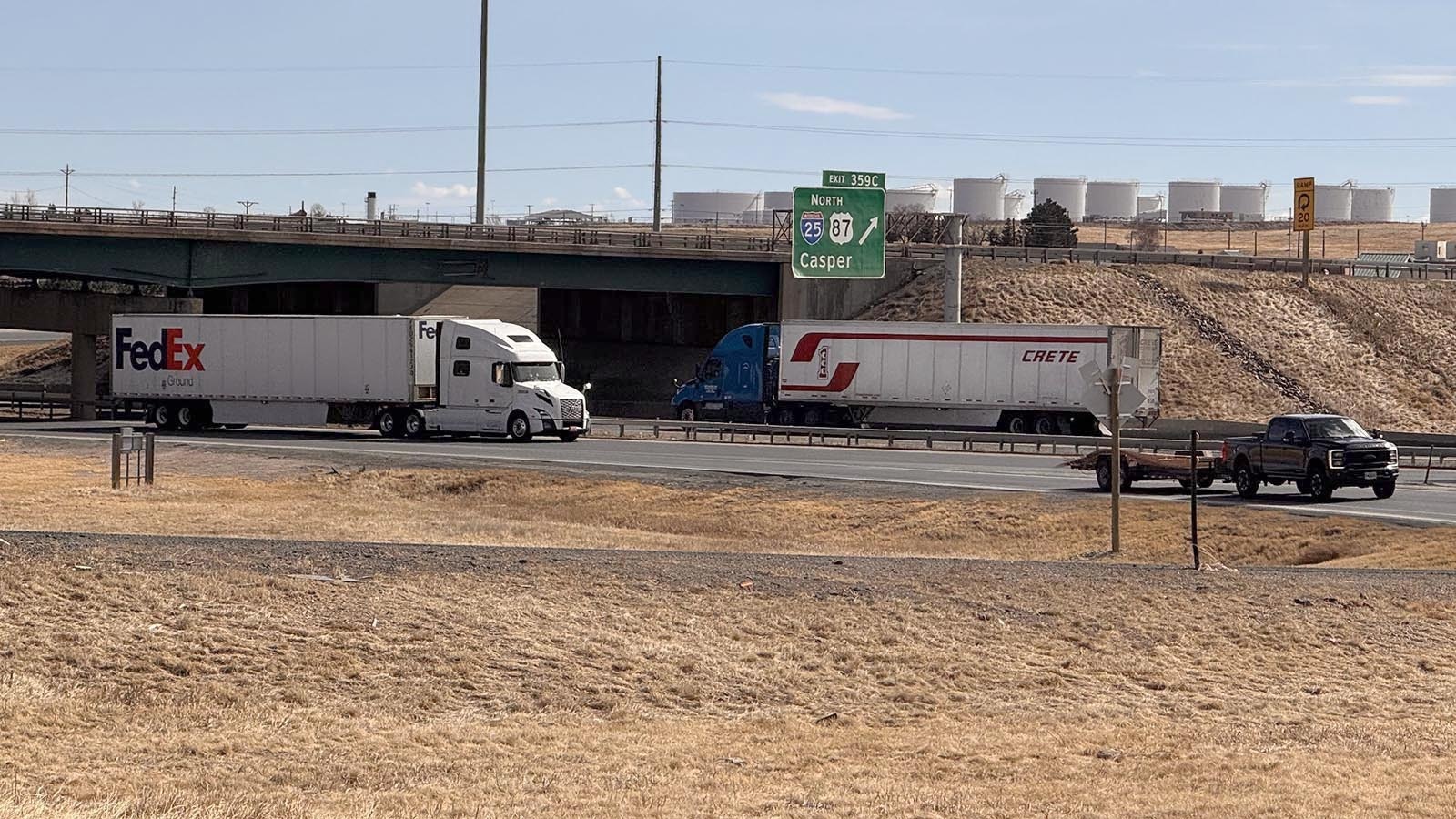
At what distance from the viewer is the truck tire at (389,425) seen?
53.6 meters

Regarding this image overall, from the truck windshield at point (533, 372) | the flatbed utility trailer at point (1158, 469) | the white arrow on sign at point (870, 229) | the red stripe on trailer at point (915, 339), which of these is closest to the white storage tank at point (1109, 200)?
the white arrow on sign at point (870, 229)

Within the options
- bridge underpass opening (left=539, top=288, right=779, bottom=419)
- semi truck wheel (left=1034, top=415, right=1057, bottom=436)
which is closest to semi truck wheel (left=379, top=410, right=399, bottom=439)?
semi truck wheel (left=1034, top=415, right=1057, bottom=436)

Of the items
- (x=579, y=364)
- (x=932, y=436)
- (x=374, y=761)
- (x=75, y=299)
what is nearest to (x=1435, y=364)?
(x=932, y=436)

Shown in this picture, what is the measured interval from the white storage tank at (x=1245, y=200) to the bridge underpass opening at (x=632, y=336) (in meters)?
99.4

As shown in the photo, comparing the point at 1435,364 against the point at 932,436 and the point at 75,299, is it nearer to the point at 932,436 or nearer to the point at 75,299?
the point at 932,436

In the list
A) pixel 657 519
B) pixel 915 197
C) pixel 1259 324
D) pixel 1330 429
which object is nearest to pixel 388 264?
pixel 1259 324

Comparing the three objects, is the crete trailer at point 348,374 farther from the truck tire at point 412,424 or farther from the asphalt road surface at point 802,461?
the asphalt road surface at point 802,461

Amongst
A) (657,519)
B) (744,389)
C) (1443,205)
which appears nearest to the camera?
(657,519)

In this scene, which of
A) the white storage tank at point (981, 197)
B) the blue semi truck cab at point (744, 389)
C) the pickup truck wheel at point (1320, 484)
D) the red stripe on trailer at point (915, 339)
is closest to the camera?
the pickup truck wheel at point (1320, 484)

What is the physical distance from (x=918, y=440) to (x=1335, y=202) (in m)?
136

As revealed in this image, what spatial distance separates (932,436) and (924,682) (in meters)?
33.5

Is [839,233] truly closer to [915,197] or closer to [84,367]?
[84,367]

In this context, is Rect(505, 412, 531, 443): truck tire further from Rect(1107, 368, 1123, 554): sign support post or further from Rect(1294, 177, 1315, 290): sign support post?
Rect(1294, 177, 1315, 290): sign support post

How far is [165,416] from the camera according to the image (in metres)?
56.3
